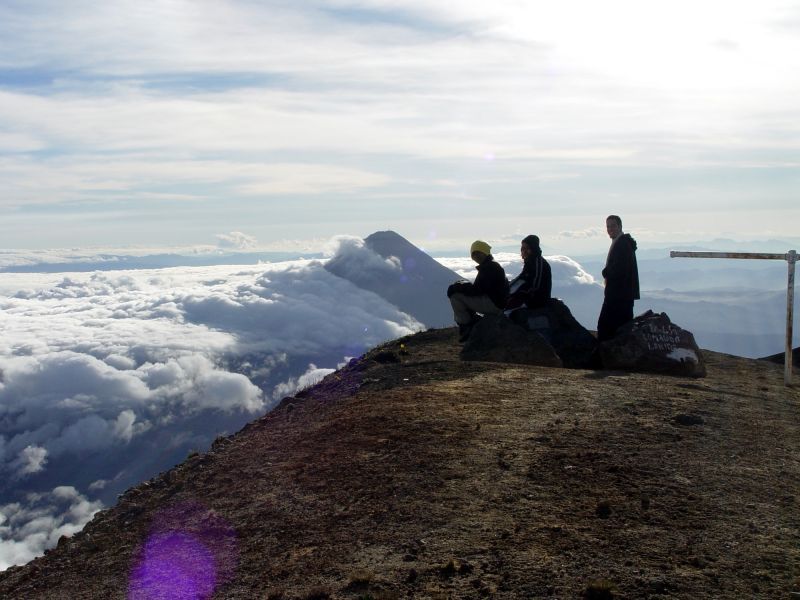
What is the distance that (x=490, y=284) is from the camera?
661 inches

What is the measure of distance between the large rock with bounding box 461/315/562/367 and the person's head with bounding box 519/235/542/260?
1.65 meters

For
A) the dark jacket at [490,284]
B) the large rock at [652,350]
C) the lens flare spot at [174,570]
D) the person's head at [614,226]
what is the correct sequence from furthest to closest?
the dark jacket at [490,284]
the person's head at [614,226]
the large rock at [652,350]
the lens flare spot at [174,570]

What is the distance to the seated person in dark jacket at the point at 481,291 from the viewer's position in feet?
→ 54.3

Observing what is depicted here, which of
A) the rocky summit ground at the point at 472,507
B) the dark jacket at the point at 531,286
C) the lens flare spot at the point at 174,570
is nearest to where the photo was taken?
the rocky summit ground at the point at 472,507

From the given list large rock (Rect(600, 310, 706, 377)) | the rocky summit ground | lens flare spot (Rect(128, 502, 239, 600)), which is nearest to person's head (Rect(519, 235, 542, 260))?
Result: large rock (Rect(600, 310, 706, 377))

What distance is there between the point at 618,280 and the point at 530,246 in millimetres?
2097

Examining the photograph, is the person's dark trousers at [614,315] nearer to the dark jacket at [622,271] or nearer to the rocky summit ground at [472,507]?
the dark jacket at [622,271]

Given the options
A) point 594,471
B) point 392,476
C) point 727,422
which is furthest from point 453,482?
point 727,422

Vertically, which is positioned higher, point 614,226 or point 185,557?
point 614,226

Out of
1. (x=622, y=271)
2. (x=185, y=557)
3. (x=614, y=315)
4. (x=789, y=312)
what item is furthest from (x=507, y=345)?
(x=185, y=557)

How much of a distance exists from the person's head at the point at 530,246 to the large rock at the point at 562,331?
1492 millimetres

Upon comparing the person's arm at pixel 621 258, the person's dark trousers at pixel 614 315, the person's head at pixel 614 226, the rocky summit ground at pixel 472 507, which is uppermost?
the person's head at pixel 614 226

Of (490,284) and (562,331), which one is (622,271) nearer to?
(562,331)

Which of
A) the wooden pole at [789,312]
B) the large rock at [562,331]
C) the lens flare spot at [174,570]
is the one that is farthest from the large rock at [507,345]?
the lens flare spot at [174,570]
